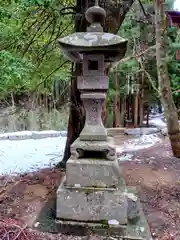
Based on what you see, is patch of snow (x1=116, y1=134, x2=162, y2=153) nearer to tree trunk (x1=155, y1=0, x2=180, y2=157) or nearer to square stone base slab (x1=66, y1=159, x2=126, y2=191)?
tree trunk (x1=155, y1=0, x2=180, y2=157)

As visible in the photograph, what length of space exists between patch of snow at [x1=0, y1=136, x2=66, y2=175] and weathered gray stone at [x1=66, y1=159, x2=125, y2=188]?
201 cm

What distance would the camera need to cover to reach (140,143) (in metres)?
6.24

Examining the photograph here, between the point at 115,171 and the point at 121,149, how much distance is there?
11.0ft

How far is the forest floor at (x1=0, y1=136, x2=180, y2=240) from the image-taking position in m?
2.15

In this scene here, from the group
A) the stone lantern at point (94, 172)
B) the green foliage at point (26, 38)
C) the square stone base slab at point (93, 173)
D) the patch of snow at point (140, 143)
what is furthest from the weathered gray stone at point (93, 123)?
the patch of snow at point (140, 143)

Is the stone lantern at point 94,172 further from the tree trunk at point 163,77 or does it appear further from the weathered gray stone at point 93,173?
the tree trunk at point 163,77

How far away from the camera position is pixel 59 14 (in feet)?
11.2

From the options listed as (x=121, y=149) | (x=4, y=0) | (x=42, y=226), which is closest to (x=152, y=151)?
(x=121, y=149)

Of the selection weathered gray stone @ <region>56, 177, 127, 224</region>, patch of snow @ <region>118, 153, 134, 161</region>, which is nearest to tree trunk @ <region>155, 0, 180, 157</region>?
patch of snow @ <region>118, 153, 134, 161</region>

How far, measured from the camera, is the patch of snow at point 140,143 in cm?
563

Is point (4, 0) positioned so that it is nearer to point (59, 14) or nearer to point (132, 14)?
point (59, 14)

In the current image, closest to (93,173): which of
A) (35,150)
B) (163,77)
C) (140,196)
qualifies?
(140,196)

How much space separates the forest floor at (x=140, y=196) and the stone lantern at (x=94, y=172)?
21cm

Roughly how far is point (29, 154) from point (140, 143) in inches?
103
